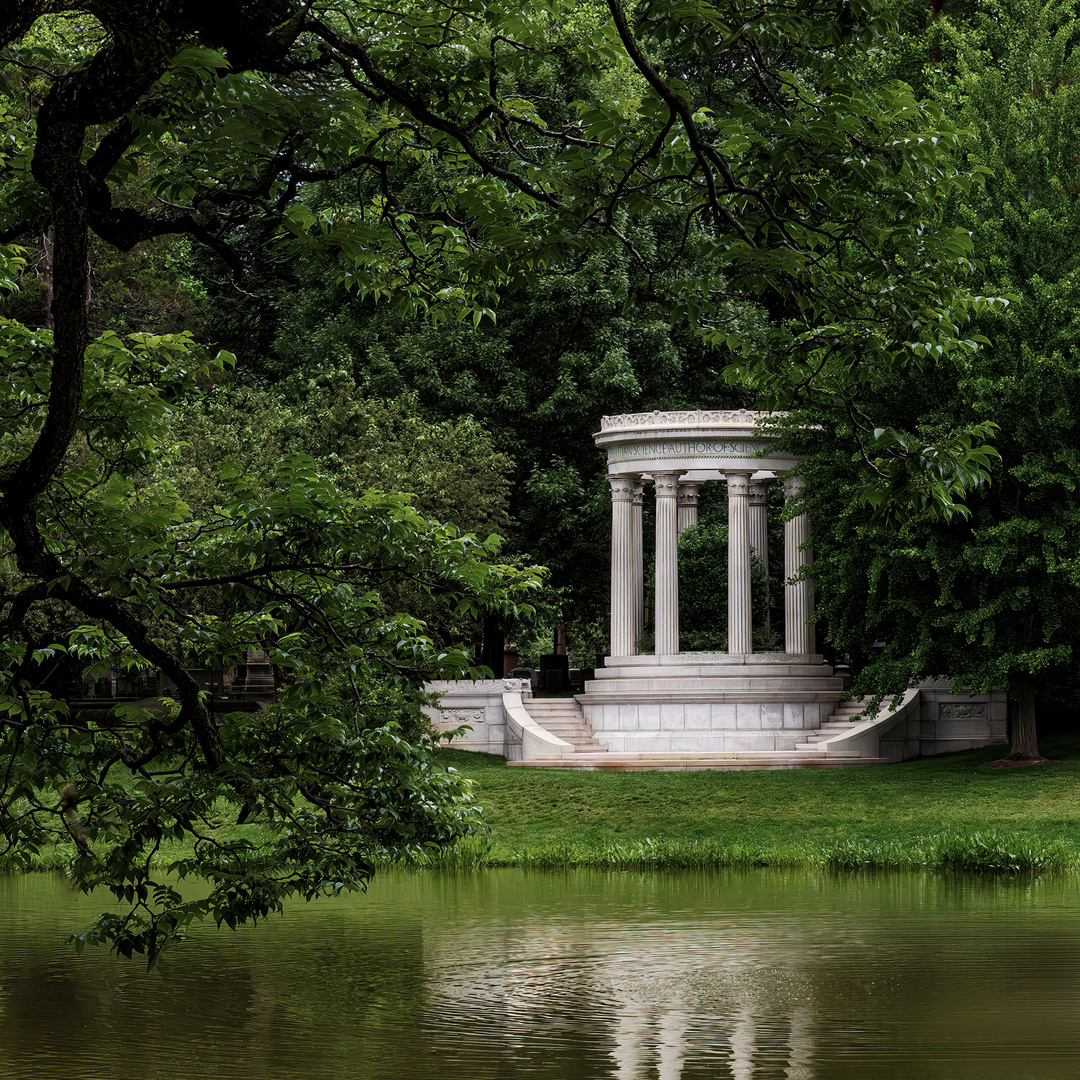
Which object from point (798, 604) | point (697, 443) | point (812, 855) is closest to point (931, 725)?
point (798, 604)

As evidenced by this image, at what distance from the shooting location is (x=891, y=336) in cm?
906

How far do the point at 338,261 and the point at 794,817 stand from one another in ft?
61.9

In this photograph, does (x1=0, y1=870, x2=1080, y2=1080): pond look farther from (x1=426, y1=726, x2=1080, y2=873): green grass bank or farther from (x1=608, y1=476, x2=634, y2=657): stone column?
(x1=608, y1=476, x2=634, y2=657): stone column

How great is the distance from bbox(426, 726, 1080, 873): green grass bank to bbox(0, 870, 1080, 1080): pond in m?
3.44

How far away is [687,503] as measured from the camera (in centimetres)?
4528

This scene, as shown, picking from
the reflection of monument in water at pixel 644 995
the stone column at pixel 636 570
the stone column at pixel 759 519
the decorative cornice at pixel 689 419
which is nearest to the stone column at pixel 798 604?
the decorative cornice at pixel 689 419

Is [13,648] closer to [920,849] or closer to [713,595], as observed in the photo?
[920,849]

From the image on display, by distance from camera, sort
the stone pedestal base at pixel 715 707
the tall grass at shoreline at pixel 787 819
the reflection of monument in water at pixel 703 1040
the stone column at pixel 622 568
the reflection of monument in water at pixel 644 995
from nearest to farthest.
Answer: the reflection of monument in water at pixel 703 1040, the reflection of monument in water at pixel 644 995, the tall grass at shoreline at pixel 787 819, the stone pedestal base at pixel 715 707, the stone column at pixel 622 568

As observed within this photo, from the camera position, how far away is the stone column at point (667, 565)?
3928 centimetres

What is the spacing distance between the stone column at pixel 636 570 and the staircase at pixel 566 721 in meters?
2.23

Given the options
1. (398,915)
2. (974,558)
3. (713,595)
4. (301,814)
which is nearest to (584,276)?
(713,595)

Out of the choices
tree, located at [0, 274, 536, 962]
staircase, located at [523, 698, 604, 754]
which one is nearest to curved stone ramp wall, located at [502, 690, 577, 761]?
staircase, located at [523, 698, 604, 754]

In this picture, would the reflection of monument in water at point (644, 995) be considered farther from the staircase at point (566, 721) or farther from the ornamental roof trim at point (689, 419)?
the ornamental roof trim at point (689, 419)

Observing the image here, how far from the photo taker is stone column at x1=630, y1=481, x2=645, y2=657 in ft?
133
